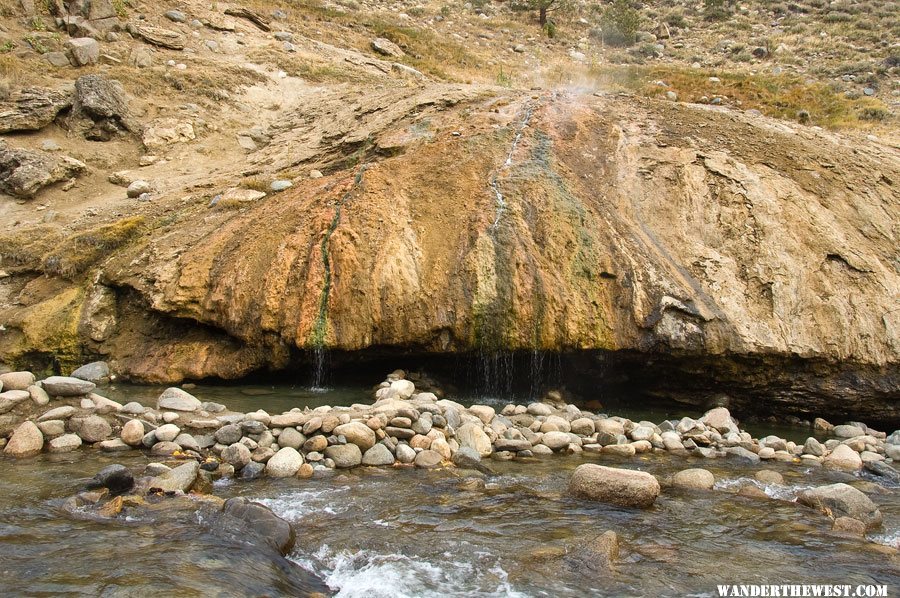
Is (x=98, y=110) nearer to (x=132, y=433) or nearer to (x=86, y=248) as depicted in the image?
(x=86, y=248)

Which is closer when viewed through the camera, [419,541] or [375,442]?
[419,541]

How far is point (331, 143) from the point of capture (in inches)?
549

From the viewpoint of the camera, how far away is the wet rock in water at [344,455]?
654 centimetres

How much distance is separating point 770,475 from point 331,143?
10.7m

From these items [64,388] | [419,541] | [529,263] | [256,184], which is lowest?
[419,541]

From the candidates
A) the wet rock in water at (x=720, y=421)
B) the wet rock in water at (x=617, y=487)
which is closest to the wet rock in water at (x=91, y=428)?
the wet rock in water at (x=617, y=487)

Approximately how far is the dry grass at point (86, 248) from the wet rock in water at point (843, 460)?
11099 millimetres

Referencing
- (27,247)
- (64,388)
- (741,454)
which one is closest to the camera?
A: (64,388)

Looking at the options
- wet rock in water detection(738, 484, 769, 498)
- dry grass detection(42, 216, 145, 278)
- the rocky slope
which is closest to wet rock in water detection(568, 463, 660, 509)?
wet rock in water detection(738, 484, 769, 498)

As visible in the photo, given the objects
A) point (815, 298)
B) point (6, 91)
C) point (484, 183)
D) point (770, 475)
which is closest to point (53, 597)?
point (770, 475)

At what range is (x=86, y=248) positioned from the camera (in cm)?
1080

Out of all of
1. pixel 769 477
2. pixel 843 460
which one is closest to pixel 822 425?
pixel 843 460

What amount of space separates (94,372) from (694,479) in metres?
8.35

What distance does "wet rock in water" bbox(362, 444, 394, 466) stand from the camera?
21.8 feet
